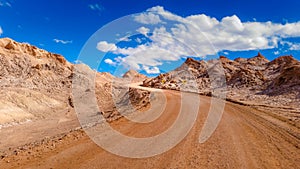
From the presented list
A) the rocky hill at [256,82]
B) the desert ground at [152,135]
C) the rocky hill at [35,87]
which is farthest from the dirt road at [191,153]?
the rocky hill at [256,82]

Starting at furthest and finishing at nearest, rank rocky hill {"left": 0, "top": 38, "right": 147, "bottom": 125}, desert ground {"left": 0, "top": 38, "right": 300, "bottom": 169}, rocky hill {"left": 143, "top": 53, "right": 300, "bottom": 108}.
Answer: rocky hill {"left": 143, "top": 53, "right": 300, "bottom": 108} → rocky hill {"left": 0, "top": 38, "right": 147, "bottom": 125} → desert ground {"left": 0, "top": 38, "right": 300, "bottom": 169}

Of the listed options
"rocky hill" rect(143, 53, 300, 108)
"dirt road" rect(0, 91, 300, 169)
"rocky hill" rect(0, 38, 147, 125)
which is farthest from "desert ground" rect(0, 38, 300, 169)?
"rocky hill" rect(143, 53, 300, 108)

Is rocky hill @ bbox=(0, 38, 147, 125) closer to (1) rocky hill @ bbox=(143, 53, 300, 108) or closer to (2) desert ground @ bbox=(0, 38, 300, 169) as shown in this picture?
(2) desert ground @ bbox=(0, 38, 300, 169)

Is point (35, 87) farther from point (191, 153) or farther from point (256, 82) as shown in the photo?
point (256, 82)

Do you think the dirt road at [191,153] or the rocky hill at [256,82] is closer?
the dirt road at [191,153]

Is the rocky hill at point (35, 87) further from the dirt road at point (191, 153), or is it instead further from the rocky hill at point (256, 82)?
the rocky hill at point (256, 82)

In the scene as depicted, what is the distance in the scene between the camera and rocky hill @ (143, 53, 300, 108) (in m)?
30.3

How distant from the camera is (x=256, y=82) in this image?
4612 centimetres

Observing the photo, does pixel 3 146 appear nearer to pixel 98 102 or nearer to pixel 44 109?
pixel 44 109

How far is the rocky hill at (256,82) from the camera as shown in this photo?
30.3m

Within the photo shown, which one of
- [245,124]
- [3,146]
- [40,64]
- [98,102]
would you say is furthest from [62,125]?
[40,64]

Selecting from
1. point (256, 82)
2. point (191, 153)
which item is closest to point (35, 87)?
point (191, 153)

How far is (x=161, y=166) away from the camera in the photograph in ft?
24.7

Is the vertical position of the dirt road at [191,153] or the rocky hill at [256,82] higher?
the rocky hill at [256,82]
